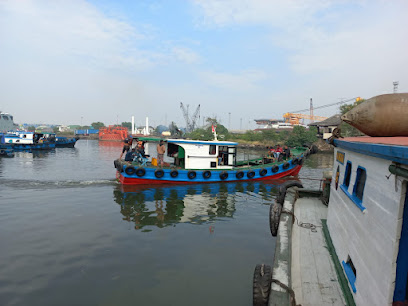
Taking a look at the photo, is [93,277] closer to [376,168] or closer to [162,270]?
[162,270]

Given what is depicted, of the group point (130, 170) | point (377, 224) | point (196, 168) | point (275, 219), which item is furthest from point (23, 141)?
point (377, 224)

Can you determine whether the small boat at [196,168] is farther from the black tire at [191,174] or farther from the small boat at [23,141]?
the small boat at [23,141]

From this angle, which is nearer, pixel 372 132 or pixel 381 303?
pixel 381 303

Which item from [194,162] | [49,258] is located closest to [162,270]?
[49,258]

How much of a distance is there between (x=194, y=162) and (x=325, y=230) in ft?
38.8

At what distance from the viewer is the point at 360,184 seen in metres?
4.08

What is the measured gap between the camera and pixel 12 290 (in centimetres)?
605

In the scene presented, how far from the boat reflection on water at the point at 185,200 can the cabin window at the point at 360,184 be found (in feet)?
24.6

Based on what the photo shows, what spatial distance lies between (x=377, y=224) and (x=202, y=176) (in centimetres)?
1479

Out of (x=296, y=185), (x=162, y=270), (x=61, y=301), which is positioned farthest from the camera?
(x=296, y=185)

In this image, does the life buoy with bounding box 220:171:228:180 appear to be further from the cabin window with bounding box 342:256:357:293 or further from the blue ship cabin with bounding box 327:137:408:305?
the cabin window with bounding box 342:256:357:293

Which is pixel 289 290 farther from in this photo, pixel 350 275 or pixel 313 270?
pixel 313 270

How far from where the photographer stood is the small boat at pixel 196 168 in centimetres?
1666

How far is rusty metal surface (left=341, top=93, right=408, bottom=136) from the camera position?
143 inches
